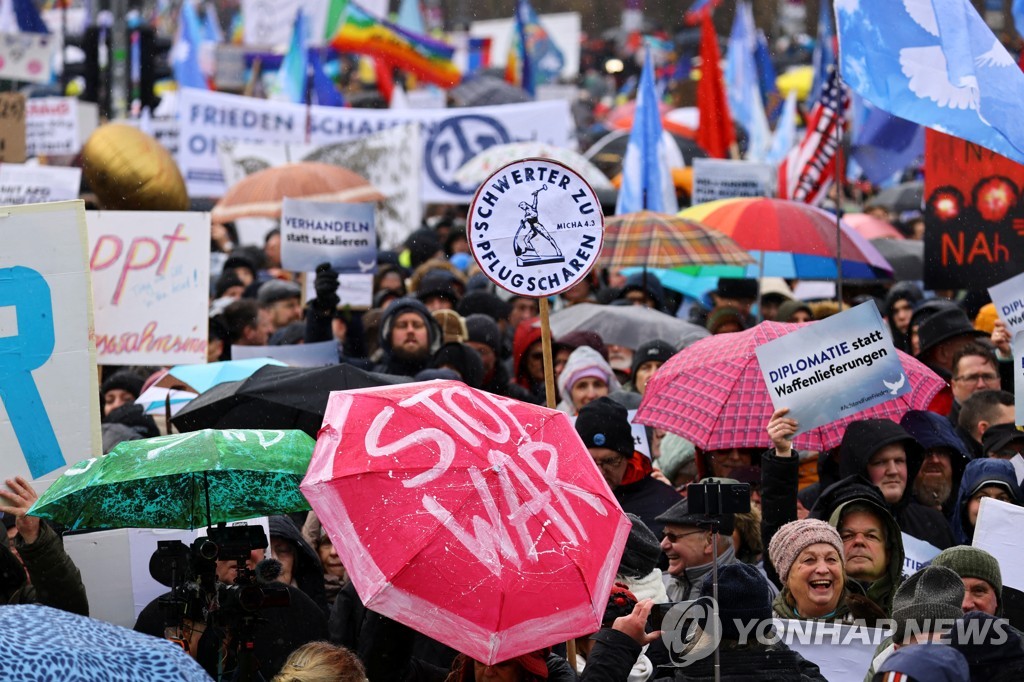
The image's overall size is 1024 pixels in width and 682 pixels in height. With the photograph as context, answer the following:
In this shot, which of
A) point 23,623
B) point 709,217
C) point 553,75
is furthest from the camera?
point 553,75

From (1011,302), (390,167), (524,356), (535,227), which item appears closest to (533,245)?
(535,227)

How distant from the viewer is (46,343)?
18.0ft

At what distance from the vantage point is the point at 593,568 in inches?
160

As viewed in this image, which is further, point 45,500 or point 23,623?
point 45,500

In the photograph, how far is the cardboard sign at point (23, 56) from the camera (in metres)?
14.8

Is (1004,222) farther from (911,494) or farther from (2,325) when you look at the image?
(2,325)

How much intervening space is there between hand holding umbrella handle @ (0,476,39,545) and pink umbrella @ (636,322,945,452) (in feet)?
7.21

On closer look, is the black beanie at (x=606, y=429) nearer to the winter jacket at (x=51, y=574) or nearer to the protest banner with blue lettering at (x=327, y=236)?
the winter jacket at (x=51, y=574)

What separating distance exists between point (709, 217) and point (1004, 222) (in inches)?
90.3

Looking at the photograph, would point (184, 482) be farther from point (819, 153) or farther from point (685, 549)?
point (819, 153)

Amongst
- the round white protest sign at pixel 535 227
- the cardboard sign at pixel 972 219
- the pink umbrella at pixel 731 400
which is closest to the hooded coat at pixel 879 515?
the pink umbrella at pixel 731 400

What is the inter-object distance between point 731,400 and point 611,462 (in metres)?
0.51

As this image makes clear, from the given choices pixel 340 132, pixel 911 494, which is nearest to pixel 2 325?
pixel 911 494

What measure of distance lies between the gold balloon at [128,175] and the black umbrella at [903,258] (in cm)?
514
